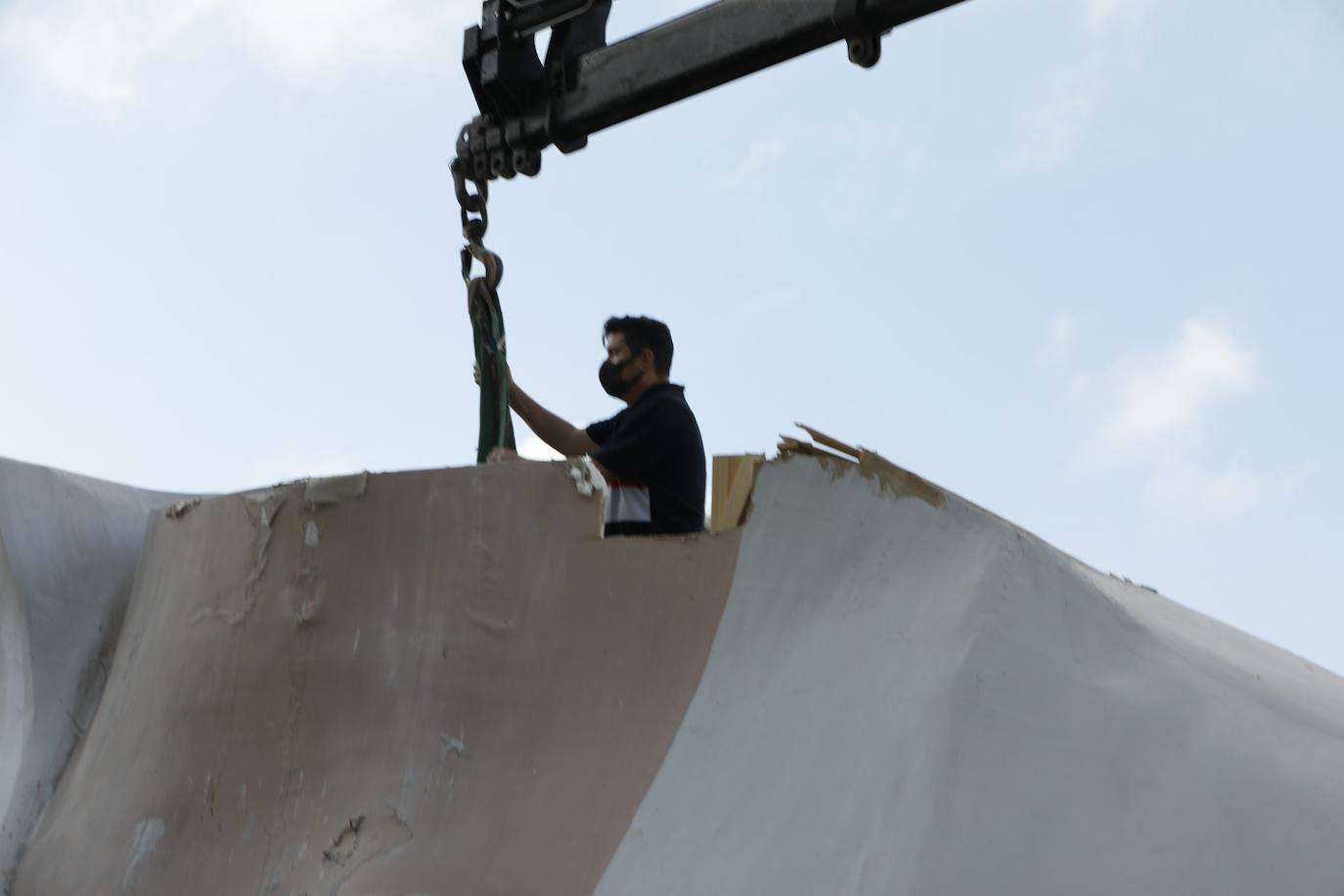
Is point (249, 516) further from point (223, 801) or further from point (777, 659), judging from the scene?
point (777, 659)

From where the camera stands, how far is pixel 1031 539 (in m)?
2.81

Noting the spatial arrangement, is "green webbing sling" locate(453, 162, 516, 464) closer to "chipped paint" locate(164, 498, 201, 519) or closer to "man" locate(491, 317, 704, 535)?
"man" locate(491, 317, 704, 535)

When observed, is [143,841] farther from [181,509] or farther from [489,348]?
[489,348]

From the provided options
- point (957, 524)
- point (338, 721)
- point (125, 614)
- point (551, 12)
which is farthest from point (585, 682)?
point (551, 12)

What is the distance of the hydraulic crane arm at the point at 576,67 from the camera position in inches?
151

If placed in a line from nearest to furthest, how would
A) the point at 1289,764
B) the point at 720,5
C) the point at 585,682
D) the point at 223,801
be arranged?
the point at 1289,764
the point at 585,682
the point at 223,801
the point at 720,5

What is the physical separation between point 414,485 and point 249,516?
0.42 m

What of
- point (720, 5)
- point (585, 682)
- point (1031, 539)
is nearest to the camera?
point (1031, 539)

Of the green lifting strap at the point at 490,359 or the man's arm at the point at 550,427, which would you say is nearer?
the green lifting strap at the point at 490,359

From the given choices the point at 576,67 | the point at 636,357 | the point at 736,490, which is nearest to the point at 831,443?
the point at 736,490

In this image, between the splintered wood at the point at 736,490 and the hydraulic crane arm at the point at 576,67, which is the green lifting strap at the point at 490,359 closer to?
the hydraulic crane arm at the point at 576,67

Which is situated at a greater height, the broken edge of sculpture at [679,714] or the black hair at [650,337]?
the black hair at [650,337]

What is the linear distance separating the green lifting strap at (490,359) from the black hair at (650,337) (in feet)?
0.92

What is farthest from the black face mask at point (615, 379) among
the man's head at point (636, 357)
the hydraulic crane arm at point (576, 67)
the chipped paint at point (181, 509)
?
the chipped paint at point (181, 509)
